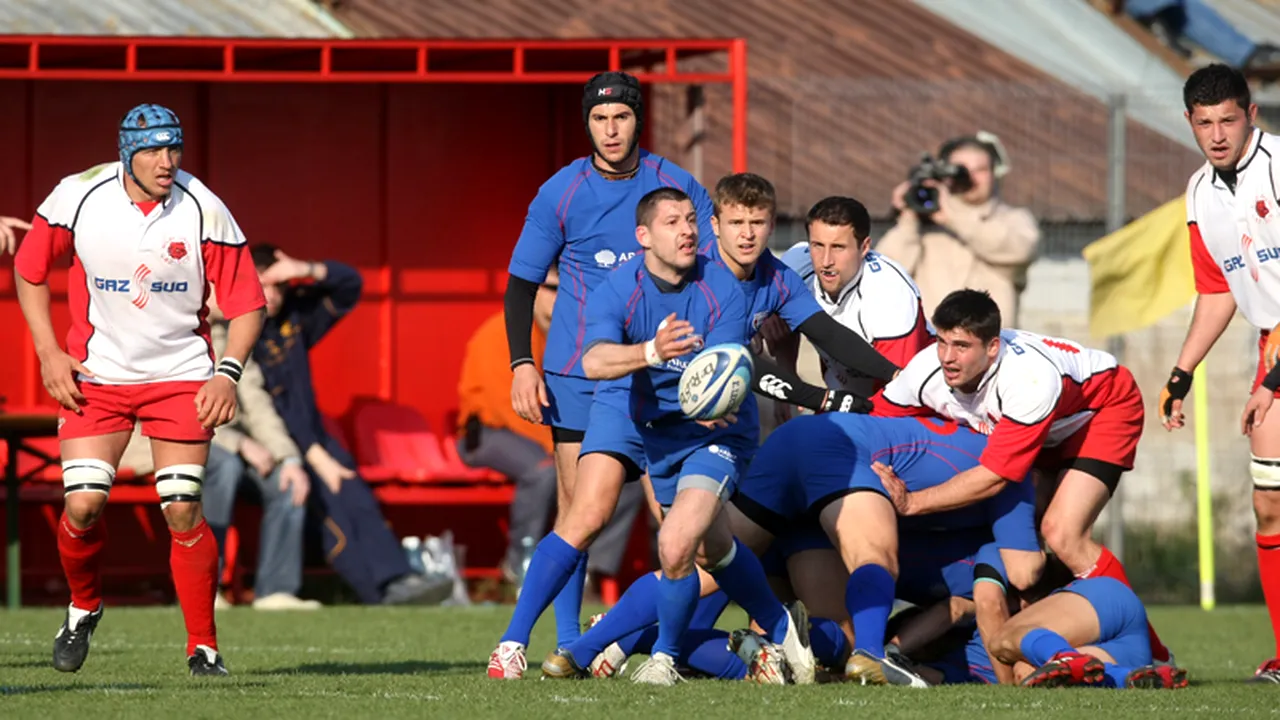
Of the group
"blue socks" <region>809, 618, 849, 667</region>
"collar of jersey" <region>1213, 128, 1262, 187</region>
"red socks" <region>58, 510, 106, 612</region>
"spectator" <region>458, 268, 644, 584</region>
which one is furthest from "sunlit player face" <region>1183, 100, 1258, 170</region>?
"spectator" <region>458, 268, 644, 584</region>

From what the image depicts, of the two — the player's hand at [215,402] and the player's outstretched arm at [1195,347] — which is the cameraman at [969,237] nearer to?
the player's outstretched arm at [1195,347]

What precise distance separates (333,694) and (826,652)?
6.35ft

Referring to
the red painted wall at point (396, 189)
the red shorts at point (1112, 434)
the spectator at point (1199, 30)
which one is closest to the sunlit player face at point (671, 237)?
the red shorts at point (1112, 434)

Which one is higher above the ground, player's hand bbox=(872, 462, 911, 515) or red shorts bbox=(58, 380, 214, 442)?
red shorts bbox=(58, 380, 214, 442)

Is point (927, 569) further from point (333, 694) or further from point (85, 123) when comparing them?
point (85, 123)

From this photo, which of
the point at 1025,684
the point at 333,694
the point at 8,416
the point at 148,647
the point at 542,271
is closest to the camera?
the point at 333,694

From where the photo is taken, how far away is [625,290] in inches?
286

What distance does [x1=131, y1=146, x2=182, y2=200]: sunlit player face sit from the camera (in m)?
7.29

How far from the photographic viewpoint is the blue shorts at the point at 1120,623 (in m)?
7.58

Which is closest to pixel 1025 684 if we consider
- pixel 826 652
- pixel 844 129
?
pixel 826 652

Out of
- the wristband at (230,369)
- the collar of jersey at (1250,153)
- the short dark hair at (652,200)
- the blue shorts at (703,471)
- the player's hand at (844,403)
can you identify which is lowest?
the blue shorts at (703,471)

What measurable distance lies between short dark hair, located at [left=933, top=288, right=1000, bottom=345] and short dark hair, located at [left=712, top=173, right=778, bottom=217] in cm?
73

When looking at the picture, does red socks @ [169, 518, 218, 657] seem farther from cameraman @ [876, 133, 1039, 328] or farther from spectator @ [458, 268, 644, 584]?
cameraman @ [876, 133, 1039, 328]

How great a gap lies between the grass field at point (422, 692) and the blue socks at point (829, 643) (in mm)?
490
